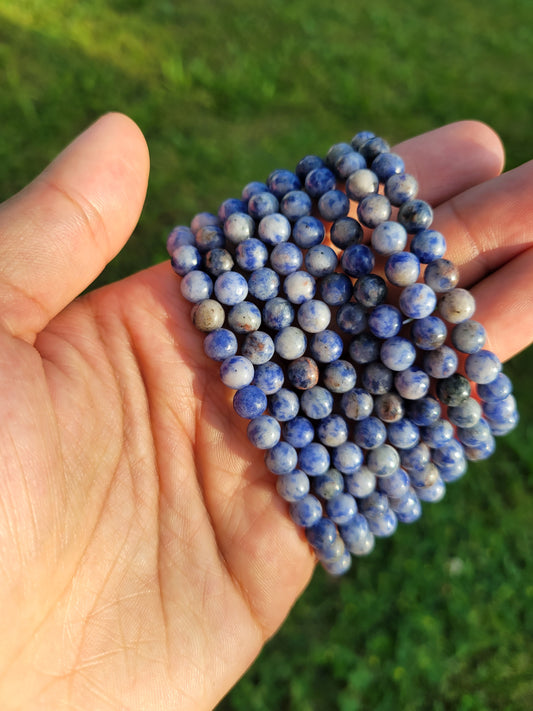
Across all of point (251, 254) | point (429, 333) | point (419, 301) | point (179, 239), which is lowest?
point (429, 333)

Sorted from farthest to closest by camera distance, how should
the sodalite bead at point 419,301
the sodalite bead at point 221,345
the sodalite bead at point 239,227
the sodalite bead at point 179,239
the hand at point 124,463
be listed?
the sodalite bead at point 179,239, the sodalite bead at point 239,227, the sodalite bead at point 221,345, the sodalite bead at point 419,301, the hand at point 124,463

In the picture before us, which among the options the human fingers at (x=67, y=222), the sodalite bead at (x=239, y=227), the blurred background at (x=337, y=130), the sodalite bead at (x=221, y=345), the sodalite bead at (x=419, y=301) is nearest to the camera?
the human fingers at (x=67, y=222)

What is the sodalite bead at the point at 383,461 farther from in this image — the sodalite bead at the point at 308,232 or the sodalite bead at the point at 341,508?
the sodalite bead at the point at 308,232

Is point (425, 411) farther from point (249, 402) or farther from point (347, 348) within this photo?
point (249, 402)

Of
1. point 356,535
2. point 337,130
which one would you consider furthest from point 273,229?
point 337,130

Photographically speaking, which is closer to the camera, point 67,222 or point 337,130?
point 67,222

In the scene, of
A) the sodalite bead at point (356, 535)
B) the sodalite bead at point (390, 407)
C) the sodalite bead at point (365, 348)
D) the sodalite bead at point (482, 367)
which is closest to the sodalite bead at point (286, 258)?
the sodalite bead at point (365, 348)

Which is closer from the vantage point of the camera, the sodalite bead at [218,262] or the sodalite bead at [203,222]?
the sodalite bead at [218,262]

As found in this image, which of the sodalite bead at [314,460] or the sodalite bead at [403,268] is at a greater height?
the sodalite bead at [403,268]
